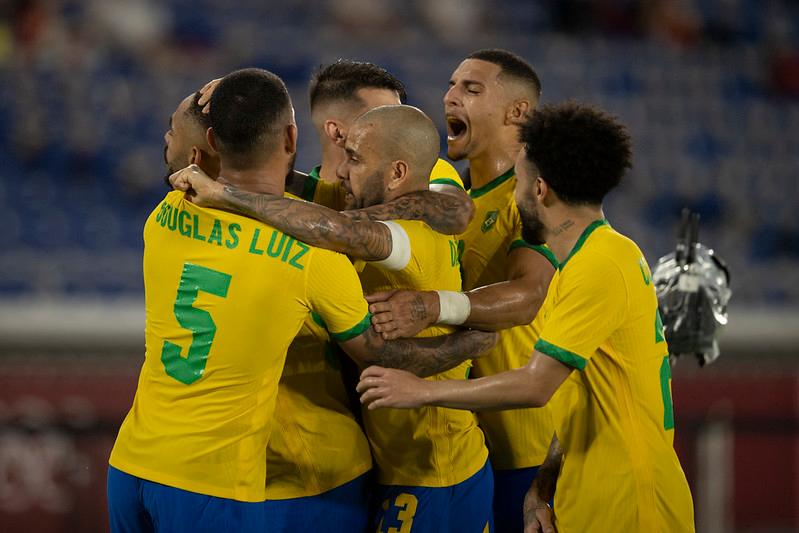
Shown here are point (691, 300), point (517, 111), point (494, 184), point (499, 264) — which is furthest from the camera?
point (691, 300)

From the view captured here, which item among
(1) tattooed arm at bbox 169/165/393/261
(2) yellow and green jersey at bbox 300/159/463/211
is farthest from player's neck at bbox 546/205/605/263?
(2) yellow and green jersey at bbox 300/159/463/211

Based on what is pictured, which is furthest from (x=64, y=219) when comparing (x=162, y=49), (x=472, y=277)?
(x=472, y=277)

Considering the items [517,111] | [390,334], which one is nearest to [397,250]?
[390,334]

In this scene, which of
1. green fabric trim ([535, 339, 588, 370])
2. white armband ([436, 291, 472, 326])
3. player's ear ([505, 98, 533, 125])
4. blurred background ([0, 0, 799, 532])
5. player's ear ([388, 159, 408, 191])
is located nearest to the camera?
green fabric trim ([535, 339, 588, 370])

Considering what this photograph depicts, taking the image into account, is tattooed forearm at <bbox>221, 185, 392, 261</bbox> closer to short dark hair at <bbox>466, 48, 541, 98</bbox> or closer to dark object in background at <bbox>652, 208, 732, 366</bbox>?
short dark hair at <bbox>466, 48, 541, 98</bbox>

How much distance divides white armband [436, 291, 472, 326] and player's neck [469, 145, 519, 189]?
90 cm

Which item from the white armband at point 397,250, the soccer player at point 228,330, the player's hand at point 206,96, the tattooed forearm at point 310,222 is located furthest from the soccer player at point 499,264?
the player's hand at point 206,96

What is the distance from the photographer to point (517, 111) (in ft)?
16.2

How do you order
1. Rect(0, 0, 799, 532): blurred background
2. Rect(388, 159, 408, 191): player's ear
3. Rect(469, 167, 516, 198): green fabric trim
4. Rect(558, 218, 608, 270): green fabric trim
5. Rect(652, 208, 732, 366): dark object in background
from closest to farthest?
Rect(558, 218, 608, 270): green fabric trim → Rect(388, 159, 408, 191): player's ear → Rect(469, 167, 516, 198): green fabric trim → Rect(652, 208, 732, 366): dark object in background → Rect(0, 0, 799, 532): blurred background

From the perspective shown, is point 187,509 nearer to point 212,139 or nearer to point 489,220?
point 212,139

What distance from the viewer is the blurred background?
9180mm

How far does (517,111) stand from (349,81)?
2.37ft

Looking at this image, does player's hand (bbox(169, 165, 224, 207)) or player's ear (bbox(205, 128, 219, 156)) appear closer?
player's hand (bbox(169, 165, 224, 207))

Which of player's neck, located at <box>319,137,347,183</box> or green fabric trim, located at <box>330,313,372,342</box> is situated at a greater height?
player's neck, located at <box>319,137,347,183</box>
